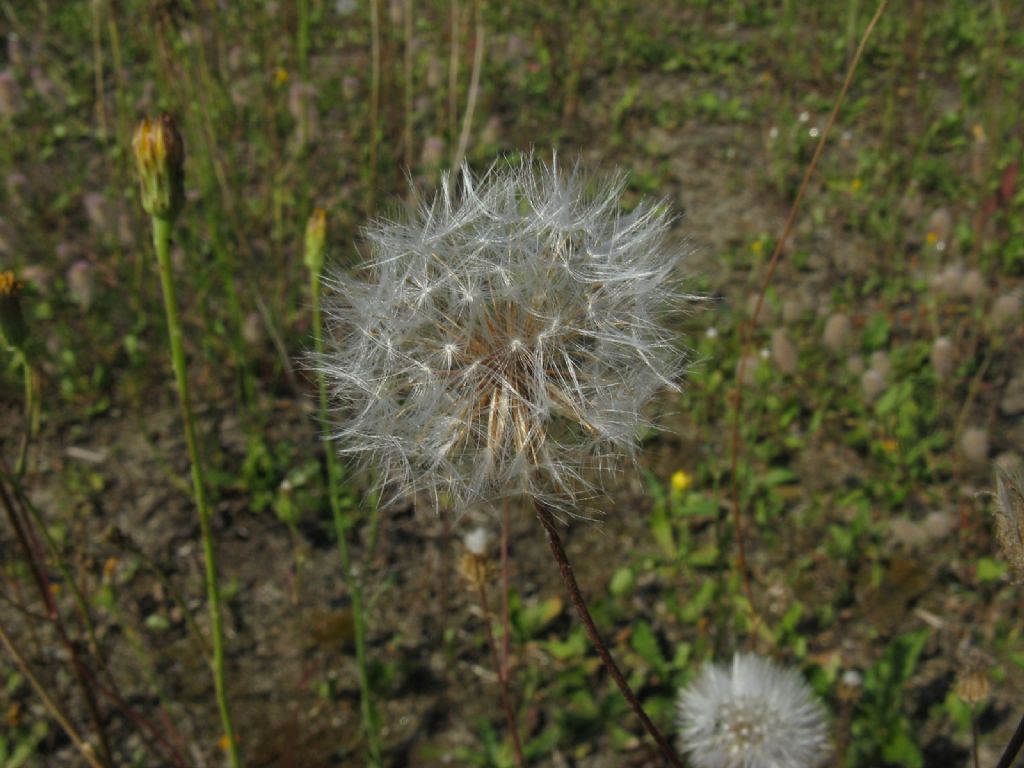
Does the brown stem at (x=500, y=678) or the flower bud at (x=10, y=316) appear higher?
the flower bud at (x=10, y=316)

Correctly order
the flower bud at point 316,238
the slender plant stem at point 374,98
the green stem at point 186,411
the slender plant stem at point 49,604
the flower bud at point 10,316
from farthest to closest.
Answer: the slender plant stem at point 374,98, the flower bud at point 316,238, the slender plant stem at point 49,604, the flower bud at point 10,316, the green stem at point 186,411

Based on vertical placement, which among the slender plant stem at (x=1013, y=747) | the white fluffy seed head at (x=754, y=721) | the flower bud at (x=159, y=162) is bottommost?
the white fluffy seed head at (x=754, y=721)

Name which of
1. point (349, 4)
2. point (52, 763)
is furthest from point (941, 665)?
point (349, 4)

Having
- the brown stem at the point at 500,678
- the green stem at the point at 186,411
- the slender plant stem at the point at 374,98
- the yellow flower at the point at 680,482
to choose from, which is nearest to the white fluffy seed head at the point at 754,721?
the brown stem at the point at 500,678

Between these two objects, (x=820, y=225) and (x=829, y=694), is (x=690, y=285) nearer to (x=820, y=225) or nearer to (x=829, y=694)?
(x=820, y=225)

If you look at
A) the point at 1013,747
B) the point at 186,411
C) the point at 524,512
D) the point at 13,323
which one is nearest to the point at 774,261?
the point at 1013,747

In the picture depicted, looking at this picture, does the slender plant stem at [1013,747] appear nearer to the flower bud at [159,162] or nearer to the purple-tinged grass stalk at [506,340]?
the purple-tinged grass stalk at [506,340]
